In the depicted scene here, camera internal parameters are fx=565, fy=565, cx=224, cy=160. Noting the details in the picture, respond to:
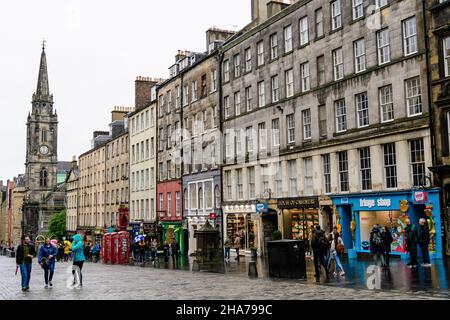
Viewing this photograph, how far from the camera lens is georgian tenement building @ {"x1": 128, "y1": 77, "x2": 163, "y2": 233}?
58381 mm

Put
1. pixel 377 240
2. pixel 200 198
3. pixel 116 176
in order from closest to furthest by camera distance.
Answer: pixel 377 240, pixel 200 198, pixel 116 176

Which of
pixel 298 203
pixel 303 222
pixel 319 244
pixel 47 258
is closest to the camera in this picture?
pixel 47 258

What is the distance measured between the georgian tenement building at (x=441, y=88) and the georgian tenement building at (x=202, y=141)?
2132 centimetres

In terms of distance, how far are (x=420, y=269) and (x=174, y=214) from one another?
3407cm

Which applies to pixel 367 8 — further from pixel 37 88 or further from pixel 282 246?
pixel 37 88

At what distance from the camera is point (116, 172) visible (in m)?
69.5

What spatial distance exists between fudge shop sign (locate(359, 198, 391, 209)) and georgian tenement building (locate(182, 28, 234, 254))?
53.6 feet

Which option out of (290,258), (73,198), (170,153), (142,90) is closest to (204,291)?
(290,258)

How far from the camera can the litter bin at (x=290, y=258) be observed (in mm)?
19172

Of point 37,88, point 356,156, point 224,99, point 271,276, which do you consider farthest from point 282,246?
point 37,88

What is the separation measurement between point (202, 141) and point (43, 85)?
325 feet

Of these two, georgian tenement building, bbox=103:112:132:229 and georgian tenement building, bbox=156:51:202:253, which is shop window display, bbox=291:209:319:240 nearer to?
georgian tenement building, bbox=156:51:202:253

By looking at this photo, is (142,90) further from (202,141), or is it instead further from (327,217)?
(327,217)

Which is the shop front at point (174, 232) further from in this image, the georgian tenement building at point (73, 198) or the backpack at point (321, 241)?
the georgian tenement building at point (73, 198)
